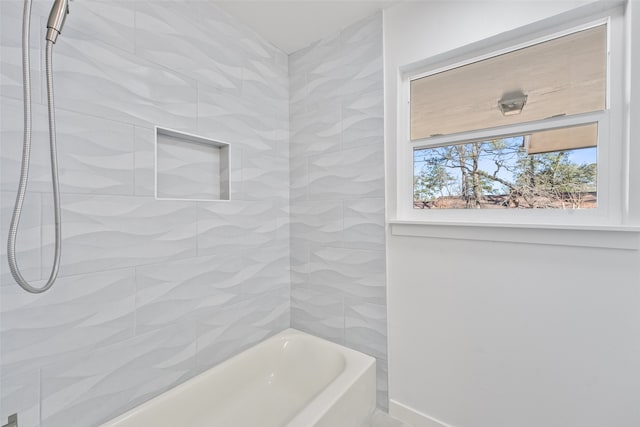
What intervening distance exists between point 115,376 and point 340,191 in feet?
4.85

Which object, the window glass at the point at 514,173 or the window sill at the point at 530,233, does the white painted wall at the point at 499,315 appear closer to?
the window sill at the point at 530,233

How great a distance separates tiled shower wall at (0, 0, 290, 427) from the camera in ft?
3.34

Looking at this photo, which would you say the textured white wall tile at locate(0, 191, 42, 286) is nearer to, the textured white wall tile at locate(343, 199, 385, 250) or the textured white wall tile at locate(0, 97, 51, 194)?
the textured white wall tile at locate(0, 97, 51, 194)

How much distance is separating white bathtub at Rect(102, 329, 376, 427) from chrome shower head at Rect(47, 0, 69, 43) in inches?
58.2

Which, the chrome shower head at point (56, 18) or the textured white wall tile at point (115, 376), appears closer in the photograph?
the chrome shower head at point (56, 18)

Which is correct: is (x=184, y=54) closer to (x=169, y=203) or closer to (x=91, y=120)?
(x=91, y=120)

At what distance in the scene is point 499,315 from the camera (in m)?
1.36

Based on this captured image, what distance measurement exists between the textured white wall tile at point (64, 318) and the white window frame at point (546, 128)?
1475mm

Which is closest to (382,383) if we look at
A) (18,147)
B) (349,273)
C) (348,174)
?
(349,273)

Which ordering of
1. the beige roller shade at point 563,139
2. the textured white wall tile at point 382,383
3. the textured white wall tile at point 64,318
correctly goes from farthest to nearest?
the textured white wall tile at point 382,383
the beige roller shade at point 563,139
the textured white wall tile at point 64,318

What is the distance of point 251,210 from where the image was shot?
1.82 metres

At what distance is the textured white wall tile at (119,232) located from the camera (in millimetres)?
1103

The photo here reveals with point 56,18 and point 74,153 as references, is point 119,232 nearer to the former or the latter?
point 74,153

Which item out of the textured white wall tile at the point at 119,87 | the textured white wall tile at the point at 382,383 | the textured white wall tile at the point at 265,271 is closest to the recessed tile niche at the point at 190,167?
the textured white wall tile at the point at 119,87
